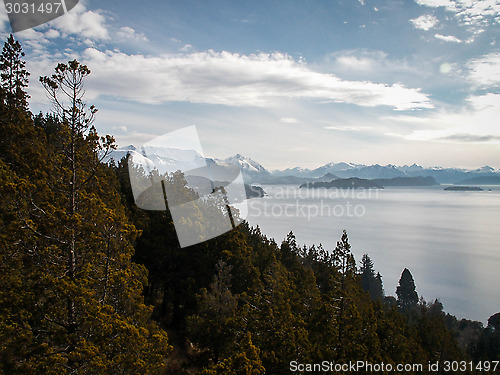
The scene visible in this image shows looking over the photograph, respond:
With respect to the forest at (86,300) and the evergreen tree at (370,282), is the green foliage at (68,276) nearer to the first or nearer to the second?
the forest at (86,300)

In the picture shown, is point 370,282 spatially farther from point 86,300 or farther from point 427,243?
point 86,300

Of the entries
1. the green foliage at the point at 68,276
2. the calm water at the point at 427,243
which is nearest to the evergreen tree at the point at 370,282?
the calm water at the point at 427,243

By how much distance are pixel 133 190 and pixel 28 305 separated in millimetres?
15898

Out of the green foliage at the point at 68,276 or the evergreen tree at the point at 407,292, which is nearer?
the green foliage at the point at 68,276

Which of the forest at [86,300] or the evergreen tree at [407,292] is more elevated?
the forest at [86,300]

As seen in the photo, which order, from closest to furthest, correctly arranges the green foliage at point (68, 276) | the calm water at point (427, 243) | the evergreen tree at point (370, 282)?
the green foliage at point (68, 276) < the calm water at point (427, 243) < the evergreen tree at point (370, 282)

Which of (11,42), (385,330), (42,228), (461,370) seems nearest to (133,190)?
(11,42)

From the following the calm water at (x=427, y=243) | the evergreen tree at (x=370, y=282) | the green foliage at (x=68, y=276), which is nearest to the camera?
the green foliage at (x=68, y=276)

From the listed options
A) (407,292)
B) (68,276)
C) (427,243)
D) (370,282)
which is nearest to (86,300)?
(68,276)

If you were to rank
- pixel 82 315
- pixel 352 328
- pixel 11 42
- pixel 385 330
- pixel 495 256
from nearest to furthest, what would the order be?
pixel 82 315
pixel 352 328
pixel 385 330
pixel 11 42
pixel 495 256

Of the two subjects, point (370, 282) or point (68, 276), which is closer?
point (68, 276)

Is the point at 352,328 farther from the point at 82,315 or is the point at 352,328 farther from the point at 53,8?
the point at 53,8

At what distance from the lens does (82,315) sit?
240 inches

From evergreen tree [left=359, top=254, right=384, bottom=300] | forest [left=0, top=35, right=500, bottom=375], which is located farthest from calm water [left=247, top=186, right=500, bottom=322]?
forest [left=0, top=35, right=500, bottom=375]
